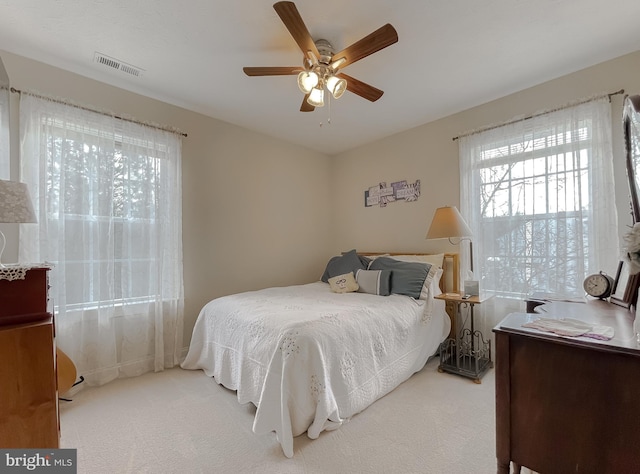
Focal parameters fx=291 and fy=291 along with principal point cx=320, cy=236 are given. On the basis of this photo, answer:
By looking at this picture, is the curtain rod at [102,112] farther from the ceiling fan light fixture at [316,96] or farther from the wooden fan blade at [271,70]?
the ceiling fan light fixture at [316,96]

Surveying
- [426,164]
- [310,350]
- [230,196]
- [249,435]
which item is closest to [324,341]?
[310,350]

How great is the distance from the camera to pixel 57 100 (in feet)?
7.40

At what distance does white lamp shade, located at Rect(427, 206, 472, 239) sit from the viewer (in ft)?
8.45

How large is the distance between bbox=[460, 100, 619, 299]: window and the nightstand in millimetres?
432

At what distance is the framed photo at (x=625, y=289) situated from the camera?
55.5 inches

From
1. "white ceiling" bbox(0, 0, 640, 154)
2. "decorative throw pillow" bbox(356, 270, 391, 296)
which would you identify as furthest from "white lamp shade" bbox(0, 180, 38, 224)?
"decorative throw pillow" bbox(356, 270, 391, 296)

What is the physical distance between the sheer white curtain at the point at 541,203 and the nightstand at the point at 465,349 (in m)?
0.22

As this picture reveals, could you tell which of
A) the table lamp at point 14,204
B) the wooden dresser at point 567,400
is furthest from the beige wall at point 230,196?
the wooden dresser at point 567,400

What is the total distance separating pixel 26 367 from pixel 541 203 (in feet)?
11.1

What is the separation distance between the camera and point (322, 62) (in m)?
1.84

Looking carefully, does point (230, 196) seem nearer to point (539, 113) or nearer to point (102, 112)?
point (102, 112)

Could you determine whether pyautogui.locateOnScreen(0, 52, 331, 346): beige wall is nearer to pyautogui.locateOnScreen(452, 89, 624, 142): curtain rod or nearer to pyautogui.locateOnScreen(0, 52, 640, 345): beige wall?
pyautogui.locateOnScreen(0, 52, 640, 345): beige wall

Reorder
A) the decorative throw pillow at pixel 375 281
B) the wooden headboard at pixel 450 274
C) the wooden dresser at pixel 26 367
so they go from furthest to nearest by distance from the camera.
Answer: the wooden headboard at pixel 450 274, the decorative throw pillow at pixel 375 281, the wooden dresser at pixel 26 367

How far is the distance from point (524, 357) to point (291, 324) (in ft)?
3.97
